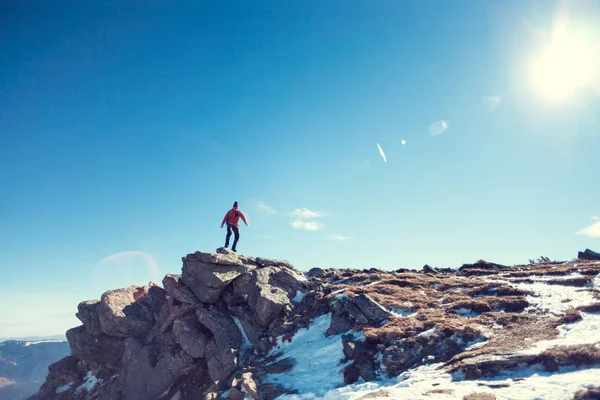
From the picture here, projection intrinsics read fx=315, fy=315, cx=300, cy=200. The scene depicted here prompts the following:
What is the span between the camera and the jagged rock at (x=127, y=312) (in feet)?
104

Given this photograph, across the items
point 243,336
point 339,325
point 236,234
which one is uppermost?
point 236,234

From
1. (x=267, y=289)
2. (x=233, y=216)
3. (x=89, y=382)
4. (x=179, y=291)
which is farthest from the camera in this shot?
(x=89, y=382)

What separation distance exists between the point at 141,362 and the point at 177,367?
454 centimetres

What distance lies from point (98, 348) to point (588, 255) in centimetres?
5503

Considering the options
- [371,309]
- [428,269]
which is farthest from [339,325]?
[428,269]

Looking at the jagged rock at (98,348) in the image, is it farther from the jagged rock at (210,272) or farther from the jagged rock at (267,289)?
the jagged rock at (267,289)

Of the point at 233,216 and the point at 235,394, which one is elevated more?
the point at 233,216

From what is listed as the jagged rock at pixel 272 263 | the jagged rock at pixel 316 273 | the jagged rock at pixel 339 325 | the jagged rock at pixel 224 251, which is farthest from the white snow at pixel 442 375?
the jagged rock at pixel 224 251

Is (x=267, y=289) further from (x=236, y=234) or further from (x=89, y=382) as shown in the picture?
(x=89, y=382)

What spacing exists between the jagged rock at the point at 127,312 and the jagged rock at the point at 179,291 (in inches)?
195

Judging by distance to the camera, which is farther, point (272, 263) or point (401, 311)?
point (272, 263)

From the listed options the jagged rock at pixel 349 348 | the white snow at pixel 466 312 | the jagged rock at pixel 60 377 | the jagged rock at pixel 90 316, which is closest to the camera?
the jagged rock at pixel 349 348

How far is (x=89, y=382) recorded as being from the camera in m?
33.2

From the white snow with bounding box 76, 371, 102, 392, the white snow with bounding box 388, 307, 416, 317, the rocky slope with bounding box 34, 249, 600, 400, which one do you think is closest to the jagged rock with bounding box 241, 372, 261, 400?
the rocky slope with bounding box 34, 249, 600, 400
